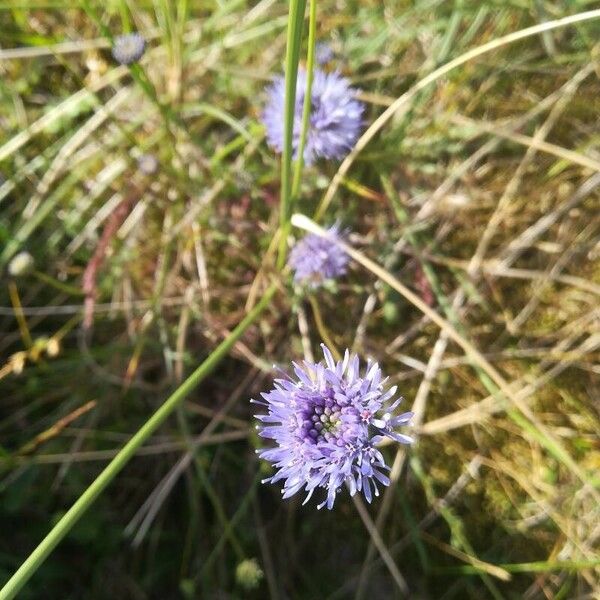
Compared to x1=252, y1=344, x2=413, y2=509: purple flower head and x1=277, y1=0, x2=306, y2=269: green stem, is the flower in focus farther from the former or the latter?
x1=252, y1=344, x2=413, y2=509: purple flower head

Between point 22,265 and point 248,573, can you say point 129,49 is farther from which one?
point 248,573

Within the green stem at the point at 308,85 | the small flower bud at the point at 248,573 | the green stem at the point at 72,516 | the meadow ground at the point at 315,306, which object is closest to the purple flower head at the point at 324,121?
the meadow ground at the point at 315,306

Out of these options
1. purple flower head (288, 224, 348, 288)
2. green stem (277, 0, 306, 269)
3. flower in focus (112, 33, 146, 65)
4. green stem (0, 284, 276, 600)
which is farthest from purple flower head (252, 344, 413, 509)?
flower in focus (112, 33, 146, 65)

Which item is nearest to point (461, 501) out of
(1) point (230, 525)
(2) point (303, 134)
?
(1) point (230, 525)

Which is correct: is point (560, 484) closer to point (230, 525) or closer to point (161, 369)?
point (230, 525)

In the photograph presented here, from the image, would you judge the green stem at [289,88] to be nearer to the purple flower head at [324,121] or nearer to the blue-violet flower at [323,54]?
the purple flower head at [324,121]
